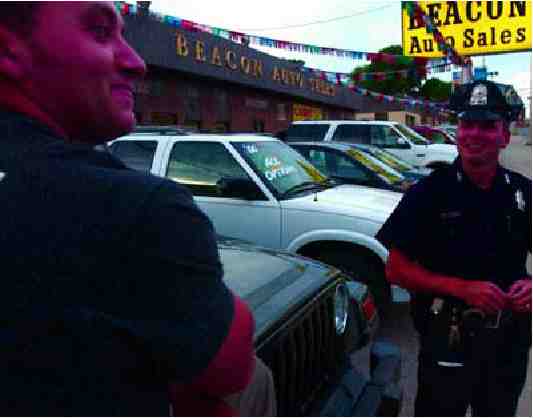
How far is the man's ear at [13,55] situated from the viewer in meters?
0.91

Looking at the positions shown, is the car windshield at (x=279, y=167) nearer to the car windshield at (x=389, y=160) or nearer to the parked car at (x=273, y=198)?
the parked car at (x=273, y=198)

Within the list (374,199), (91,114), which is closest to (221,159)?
(374,199)

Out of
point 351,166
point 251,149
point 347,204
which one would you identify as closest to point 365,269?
point 347,204

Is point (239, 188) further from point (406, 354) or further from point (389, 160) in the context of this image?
point (389, 160)

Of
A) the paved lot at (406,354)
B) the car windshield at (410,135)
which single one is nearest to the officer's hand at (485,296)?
the paved lot at (406,354)

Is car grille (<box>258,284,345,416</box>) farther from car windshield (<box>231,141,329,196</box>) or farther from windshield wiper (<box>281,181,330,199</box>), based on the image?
car windshield (<box>231,141,329,196</box>)

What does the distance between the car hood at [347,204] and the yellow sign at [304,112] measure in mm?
19731

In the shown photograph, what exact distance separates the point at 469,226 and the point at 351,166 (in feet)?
17.4

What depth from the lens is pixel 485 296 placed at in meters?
2.11

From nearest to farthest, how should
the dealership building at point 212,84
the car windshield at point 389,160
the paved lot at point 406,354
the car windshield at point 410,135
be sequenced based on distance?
1. the paved lot at point 406,354
2. the car windshield at point 389,160
3. the car windshield at point 410,135
4. the dealership building at point 212,84

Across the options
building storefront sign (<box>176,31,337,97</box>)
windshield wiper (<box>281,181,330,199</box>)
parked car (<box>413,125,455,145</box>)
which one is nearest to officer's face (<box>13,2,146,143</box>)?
windshield wiper (<box>281,181,330,199</box>)

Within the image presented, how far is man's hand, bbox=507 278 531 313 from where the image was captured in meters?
2.12

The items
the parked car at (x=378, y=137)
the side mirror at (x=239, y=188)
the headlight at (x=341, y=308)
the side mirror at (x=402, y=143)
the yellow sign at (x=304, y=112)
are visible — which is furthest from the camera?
the yellow sign at (x=304, y=112)

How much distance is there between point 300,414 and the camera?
2.08m
